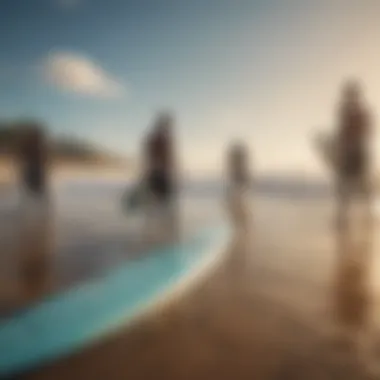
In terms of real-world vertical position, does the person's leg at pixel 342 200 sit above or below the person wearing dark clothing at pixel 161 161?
below

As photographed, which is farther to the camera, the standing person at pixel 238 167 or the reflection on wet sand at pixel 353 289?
the standing person at pixel 238 167

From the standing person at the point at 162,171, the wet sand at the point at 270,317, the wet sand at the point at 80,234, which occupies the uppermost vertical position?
the standing person at the point at 162,171

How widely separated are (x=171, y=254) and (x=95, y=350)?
37cm

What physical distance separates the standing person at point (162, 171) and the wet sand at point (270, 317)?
23 centimetres

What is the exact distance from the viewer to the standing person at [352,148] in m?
1.45

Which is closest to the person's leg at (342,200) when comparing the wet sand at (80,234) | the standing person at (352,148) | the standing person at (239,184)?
the standing person at (352,148)

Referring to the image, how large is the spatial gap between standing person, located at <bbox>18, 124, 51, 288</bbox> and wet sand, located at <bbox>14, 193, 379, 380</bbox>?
355 mm

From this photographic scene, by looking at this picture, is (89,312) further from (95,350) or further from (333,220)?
(333,220)

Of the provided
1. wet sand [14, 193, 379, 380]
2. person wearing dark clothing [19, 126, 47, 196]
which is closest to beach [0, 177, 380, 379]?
wet sand [14, 193, 379, 380]

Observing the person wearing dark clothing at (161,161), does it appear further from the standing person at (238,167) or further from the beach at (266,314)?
the standing person at (238,167)

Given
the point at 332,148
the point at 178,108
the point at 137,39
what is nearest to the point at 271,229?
the point at 332,148

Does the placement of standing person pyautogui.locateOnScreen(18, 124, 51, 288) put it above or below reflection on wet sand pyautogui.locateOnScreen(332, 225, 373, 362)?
above

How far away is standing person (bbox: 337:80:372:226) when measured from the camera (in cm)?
145

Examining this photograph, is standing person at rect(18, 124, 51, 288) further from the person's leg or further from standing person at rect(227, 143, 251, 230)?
the person's leg
